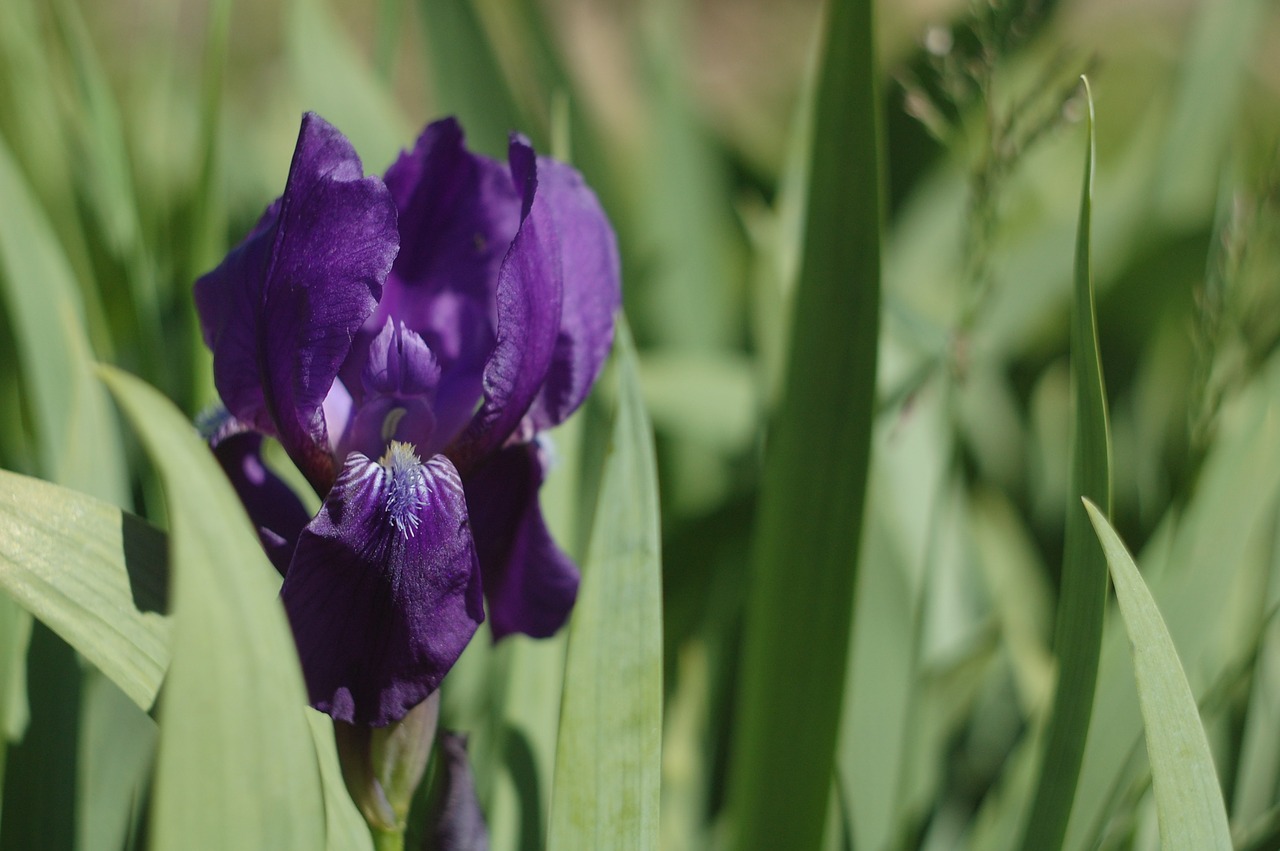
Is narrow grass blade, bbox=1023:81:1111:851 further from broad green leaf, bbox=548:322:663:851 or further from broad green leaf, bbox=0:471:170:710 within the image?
broad green leaf, bbox=0:471:170:710

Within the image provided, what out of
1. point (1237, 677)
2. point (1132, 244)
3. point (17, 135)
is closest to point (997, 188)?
point (1237, 677)

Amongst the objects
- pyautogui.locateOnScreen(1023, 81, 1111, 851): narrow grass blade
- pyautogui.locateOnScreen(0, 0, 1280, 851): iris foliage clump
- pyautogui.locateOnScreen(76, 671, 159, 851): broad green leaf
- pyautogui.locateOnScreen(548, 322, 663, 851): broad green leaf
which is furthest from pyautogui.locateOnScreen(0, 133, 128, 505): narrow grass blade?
pyautogui.locateOnScreen(1023, 81, 1111, 851): narrow grass blade

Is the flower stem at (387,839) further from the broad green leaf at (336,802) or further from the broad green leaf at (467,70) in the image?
the broad green leaf at (467,70)

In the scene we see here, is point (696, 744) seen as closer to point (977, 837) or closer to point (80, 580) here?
point (977, 837)

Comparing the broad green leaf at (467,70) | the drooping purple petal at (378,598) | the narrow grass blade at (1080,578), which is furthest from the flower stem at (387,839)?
the broad green leaf at (467,70)

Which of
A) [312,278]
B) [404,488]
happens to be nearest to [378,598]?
[404,488]

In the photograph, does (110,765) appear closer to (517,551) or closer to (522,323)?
(517,551)

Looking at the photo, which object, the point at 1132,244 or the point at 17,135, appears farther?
the point at 1132,244
